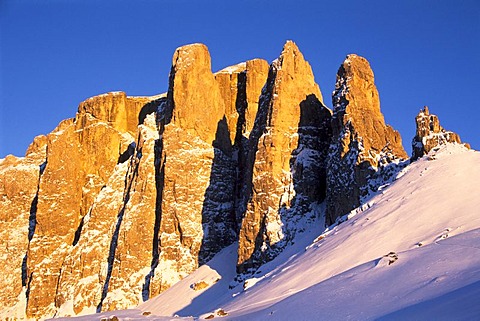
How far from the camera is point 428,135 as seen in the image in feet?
148

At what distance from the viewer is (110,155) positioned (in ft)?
338

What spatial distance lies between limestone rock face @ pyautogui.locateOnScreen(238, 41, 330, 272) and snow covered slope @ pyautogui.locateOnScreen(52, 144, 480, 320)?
32.5 ft

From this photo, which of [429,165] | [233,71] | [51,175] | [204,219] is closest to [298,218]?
[204,219]

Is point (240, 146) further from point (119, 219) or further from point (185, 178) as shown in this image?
point (119, 219)

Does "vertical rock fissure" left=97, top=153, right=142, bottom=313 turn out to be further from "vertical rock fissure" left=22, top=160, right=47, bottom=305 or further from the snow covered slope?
the snow covered slope

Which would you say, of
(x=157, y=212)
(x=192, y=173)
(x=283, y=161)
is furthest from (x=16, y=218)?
(x=283, y=161)

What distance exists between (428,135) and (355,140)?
40.0ft

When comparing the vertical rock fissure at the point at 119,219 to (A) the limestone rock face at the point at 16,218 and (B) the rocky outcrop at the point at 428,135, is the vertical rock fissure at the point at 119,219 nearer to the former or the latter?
(A) the limestone rock face at the point at 16,218

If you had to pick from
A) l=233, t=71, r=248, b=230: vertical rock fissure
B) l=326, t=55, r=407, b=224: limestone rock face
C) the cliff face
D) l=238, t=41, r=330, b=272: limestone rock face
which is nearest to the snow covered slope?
l=238, t=41, r=330, b=272: limestone rock face

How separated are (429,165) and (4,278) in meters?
82.1

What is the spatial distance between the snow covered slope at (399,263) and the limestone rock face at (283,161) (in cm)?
990

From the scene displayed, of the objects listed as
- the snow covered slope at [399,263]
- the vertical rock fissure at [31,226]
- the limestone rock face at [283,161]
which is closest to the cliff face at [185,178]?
the limestone rock face at [283,161]

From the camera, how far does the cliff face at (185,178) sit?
60969 millimetres

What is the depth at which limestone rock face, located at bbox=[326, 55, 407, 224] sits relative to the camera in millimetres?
54219
